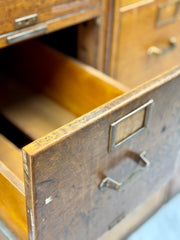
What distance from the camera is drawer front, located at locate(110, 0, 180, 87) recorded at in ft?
2.43

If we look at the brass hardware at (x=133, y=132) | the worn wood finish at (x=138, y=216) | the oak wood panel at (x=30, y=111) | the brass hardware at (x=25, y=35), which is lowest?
the worn wood finish at (x=138, y=216)

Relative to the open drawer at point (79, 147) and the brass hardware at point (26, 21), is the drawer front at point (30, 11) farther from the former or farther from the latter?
the open drawer at point (79, 147)

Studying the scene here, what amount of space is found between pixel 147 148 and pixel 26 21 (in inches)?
11.1

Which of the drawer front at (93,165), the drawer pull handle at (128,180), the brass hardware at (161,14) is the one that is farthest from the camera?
the brass hardware at (161,14)

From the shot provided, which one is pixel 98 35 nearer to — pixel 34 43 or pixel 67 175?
pixel 34 43

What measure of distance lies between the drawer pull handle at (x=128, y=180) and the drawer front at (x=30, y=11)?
0.89ft

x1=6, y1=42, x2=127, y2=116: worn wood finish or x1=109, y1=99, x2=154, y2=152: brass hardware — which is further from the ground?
x1=109, y1=99, x2=154, y2=152: brass hardware

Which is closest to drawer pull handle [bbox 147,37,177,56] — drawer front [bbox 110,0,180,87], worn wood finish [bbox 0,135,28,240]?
drawer front [bbox 110,0,180,87]

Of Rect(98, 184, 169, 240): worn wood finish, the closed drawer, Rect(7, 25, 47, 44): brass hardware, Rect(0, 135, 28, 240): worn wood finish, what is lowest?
Rect(98, 184, 169, 240): worn wood finish

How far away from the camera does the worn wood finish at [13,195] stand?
1.59 ft

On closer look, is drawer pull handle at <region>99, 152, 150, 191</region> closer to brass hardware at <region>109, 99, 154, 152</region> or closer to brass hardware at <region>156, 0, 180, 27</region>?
brass hardware at <region>109, 99, 154, 152</region>

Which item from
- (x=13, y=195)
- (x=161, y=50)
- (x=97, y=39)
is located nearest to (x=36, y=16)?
(x=97, y=39)

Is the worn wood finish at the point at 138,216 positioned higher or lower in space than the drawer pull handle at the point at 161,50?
lower

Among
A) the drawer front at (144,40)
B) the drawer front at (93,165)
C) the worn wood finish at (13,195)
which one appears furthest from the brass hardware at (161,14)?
the worn wood finish at (13,195)
